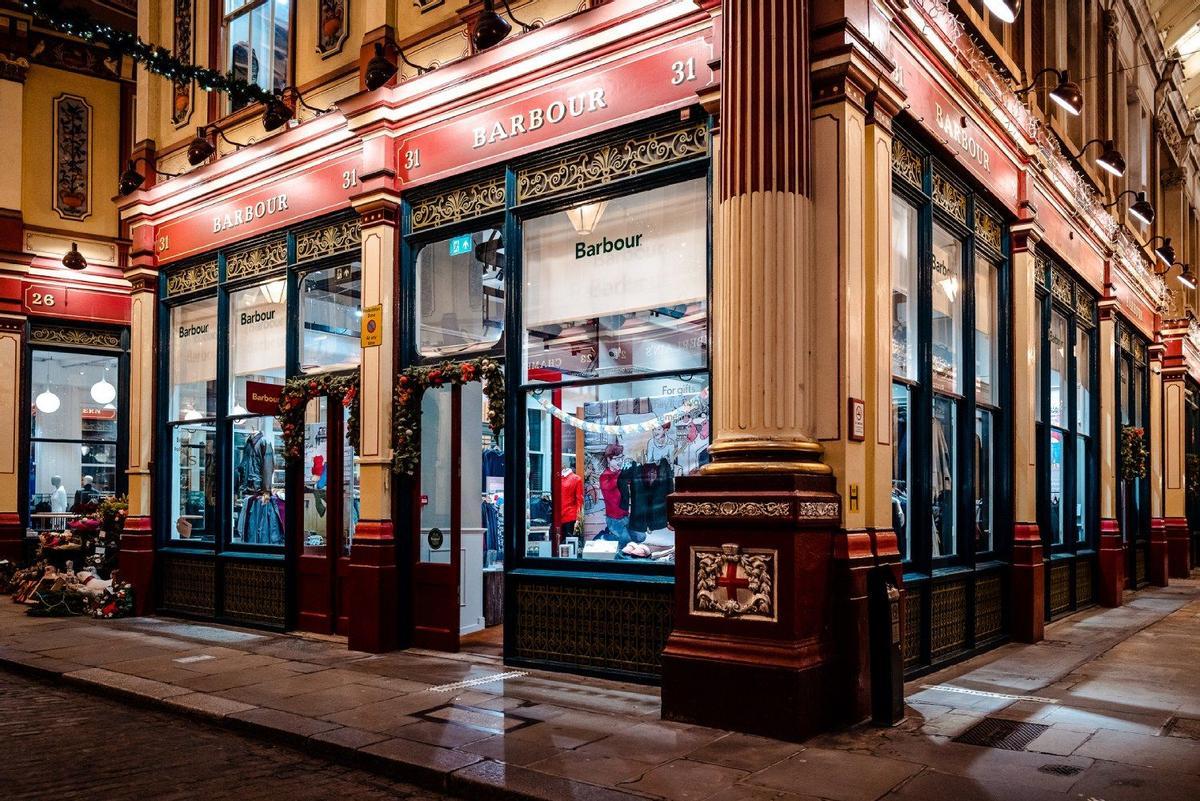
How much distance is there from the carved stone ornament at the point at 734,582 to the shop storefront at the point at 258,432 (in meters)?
5.15

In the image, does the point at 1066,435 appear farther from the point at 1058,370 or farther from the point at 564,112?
the point at 564,112

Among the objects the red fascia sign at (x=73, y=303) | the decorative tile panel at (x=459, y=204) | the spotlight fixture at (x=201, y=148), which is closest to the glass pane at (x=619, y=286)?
the decorative tile panel at (x=459, y=204)

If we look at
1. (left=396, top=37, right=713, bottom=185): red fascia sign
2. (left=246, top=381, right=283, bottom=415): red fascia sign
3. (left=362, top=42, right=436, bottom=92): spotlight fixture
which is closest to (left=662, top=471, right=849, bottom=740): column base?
(left=396, top=37, right=713, bottom=185): red fascia sign

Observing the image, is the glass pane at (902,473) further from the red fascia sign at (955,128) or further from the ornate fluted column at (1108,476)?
the ornate fluted column at (1108,476)

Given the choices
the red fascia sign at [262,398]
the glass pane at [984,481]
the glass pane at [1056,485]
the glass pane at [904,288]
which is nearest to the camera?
the glass pane at [904,288]

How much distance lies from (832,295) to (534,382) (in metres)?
3.04

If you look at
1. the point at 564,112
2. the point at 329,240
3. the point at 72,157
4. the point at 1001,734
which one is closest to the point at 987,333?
the point at 564,112

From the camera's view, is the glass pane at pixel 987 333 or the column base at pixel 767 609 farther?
the glass pane at pixel 987 333

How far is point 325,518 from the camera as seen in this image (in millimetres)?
11109

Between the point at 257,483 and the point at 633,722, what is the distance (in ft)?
22.5

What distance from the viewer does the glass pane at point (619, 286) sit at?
810 centimetres

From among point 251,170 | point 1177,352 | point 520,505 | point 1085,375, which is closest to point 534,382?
point 520,505

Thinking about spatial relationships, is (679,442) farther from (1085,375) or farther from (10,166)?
(10,166)

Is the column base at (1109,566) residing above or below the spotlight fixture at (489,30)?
below
